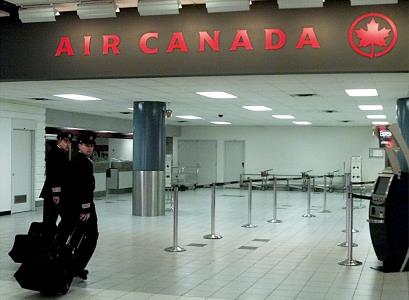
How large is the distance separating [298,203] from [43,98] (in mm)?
8020

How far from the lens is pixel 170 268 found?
7.02 meters

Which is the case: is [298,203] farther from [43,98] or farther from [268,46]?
[268,46]

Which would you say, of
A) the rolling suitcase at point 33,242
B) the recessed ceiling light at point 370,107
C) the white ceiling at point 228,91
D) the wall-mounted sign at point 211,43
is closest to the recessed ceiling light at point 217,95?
the white ceiling at point 228,91

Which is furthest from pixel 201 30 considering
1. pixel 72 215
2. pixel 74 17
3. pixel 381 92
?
pixel 381 92

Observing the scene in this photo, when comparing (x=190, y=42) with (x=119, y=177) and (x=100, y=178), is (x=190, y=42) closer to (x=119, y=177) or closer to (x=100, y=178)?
(x=100, y=178)

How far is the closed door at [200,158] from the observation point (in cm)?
2431

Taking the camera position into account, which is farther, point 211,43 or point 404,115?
point 404,115

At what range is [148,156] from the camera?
12812 mm

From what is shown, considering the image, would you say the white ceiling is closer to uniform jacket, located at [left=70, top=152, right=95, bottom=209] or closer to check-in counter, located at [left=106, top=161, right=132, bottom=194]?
uniform jacket, located at [left=70, top=152, right=95, bottom=209]

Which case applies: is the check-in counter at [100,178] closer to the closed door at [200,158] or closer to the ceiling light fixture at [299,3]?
the closed door at [200,158]

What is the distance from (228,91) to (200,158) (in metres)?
14.0

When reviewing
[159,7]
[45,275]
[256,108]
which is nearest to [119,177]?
[256,108]

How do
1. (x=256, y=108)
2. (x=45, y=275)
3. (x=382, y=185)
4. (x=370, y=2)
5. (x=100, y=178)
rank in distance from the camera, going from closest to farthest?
(x=45, y=275) < (x=370, y=2) < (x=382, y=185) < (x=256, y=108) < (x=100, y=178)

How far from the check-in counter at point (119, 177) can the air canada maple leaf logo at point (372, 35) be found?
46.5 ft
